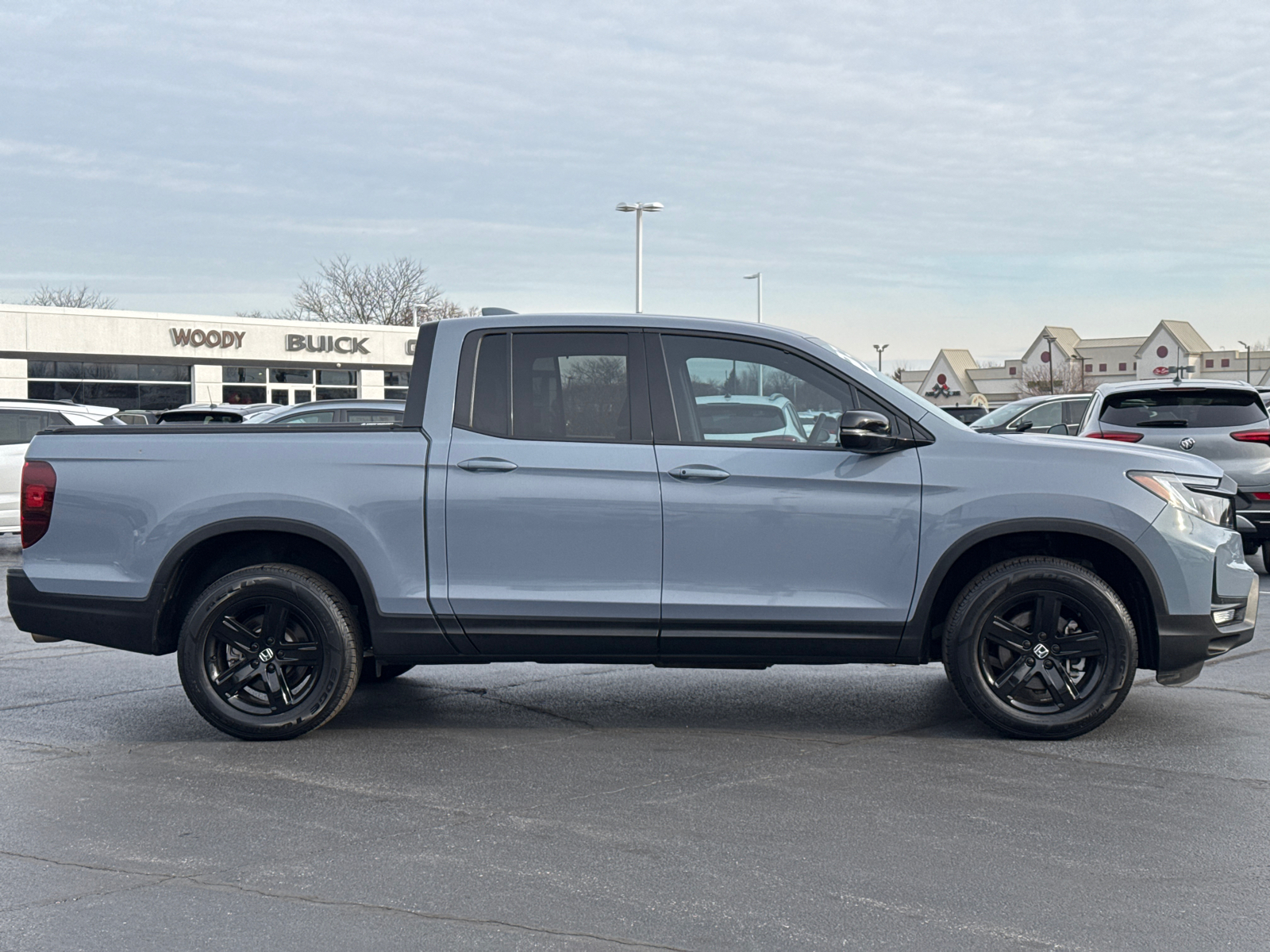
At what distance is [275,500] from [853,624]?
2623 millimetres

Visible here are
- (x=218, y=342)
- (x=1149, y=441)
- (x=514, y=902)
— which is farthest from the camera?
(x=218, y=342)

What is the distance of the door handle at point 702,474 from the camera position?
5.91m

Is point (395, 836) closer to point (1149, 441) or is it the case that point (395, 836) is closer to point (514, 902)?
point (514, 902)

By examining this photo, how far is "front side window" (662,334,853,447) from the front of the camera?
603 centimetres

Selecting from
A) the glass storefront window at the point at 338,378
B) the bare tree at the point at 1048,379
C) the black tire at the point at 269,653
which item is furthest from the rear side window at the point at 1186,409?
the bare tree at the point at 1048,379

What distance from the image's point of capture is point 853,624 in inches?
234

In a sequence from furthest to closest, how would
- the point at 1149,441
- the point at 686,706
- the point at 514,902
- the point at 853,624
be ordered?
the point at 1149,441
the point at 686,706
the point at 853,624
the point at 514,902

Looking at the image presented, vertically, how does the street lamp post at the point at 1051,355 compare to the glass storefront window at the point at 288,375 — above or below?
above

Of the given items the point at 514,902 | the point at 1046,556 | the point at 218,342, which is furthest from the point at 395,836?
the point at 218,342

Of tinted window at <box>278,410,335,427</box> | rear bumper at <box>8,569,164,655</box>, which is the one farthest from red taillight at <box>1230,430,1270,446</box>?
tinted window at <box>278,410,335,427</box>

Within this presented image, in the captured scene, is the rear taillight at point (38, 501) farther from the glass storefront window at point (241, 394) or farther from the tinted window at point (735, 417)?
the glass storefront window at point (241, 394)

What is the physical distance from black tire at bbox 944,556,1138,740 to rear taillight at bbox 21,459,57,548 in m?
4.15

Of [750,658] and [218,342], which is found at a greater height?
[218,342]

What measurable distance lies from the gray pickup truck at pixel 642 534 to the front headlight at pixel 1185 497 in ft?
0.04
